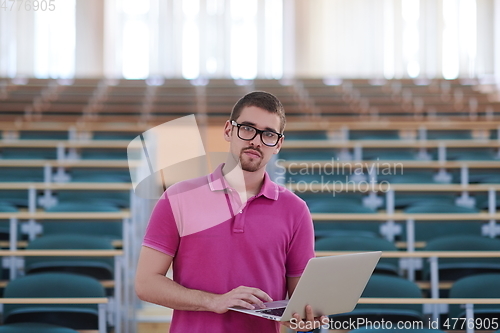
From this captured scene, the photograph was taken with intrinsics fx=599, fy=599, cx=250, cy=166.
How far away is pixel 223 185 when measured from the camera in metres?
1.22

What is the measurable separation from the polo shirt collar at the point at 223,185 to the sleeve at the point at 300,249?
0.08 meters

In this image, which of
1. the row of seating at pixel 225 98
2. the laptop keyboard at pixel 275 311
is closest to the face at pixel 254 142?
the laptop keyboard at pixel 275 311

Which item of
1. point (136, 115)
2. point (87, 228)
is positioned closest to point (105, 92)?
point (136, 115)

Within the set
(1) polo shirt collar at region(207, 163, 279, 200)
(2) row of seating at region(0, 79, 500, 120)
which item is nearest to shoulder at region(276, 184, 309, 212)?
(1) polo shirt collar at region(207, 163, 279, 200)

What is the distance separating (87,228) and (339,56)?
21.3 ft

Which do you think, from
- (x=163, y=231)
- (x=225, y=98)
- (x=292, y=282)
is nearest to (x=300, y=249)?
(x=292, y=282)

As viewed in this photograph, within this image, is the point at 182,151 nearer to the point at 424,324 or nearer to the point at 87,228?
the point at 424,324

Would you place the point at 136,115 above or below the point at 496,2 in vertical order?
below

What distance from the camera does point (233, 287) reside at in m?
1.18

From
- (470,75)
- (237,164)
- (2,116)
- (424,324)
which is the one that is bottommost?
(424,324)

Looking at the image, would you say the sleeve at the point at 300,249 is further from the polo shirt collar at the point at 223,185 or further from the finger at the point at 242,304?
the finger at the point at 242,304

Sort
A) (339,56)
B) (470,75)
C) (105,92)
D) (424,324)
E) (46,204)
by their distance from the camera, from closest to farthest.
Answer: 1. (424,324)
2. (46,204)
3. (105,92)
4. (470,75)
5. (339,56)

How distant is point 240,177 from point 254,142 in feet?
0.32

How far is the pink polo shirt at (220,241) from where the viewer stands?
3.86 feet
